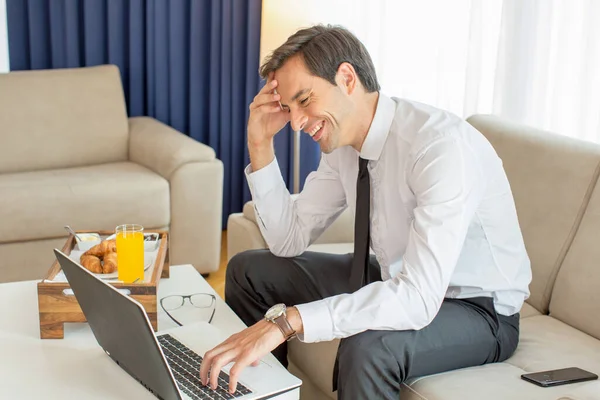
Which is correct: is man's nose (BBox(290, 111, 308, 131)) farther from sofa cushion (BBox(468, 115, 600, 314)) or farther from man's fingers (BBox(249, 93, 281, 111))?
sofa cushion (BBox(468, 115, 600, 314))

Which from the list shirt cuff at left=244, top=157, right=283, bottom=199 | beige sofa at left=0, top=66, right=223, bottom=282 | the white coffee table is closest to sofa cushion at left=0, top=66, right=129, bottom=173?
beige sofa at left=0, top=66, right=223, bottom=282

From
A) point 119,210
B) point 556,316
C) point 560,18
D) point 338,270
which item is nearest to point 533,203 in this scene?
point 556,316

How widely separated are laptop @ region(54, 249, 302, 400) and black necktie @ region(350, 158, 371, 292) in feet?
1.58

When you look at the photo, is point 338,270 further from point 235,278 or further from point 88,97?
point 88,97

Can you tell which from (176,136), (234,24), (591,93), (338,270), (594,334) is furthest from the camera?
(234,24)

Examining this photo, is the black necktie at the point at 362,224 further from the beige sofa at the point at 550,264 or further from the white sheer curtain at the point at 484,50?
the white sheer curtain at the point at 484,50

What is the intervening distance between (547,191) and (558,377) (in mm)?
640

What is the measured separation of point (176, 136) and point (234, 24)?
29.6 inches

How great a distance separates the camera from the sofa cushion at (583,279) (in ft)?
7.04

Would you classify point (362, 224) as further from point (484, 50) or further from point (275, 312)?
point (484, 50)

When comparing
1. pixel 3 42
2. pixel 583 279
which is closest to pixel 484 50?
pixel 583 279

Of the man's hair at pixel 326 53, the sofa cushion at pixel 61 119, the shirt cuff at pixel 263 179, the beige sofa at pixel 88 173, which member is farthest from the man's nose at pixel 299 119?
the sofa cushion at pixel 61 119

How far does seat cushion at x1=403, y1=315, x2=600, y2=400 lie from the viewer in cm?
176

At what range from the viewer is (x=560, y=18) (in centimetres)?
281
